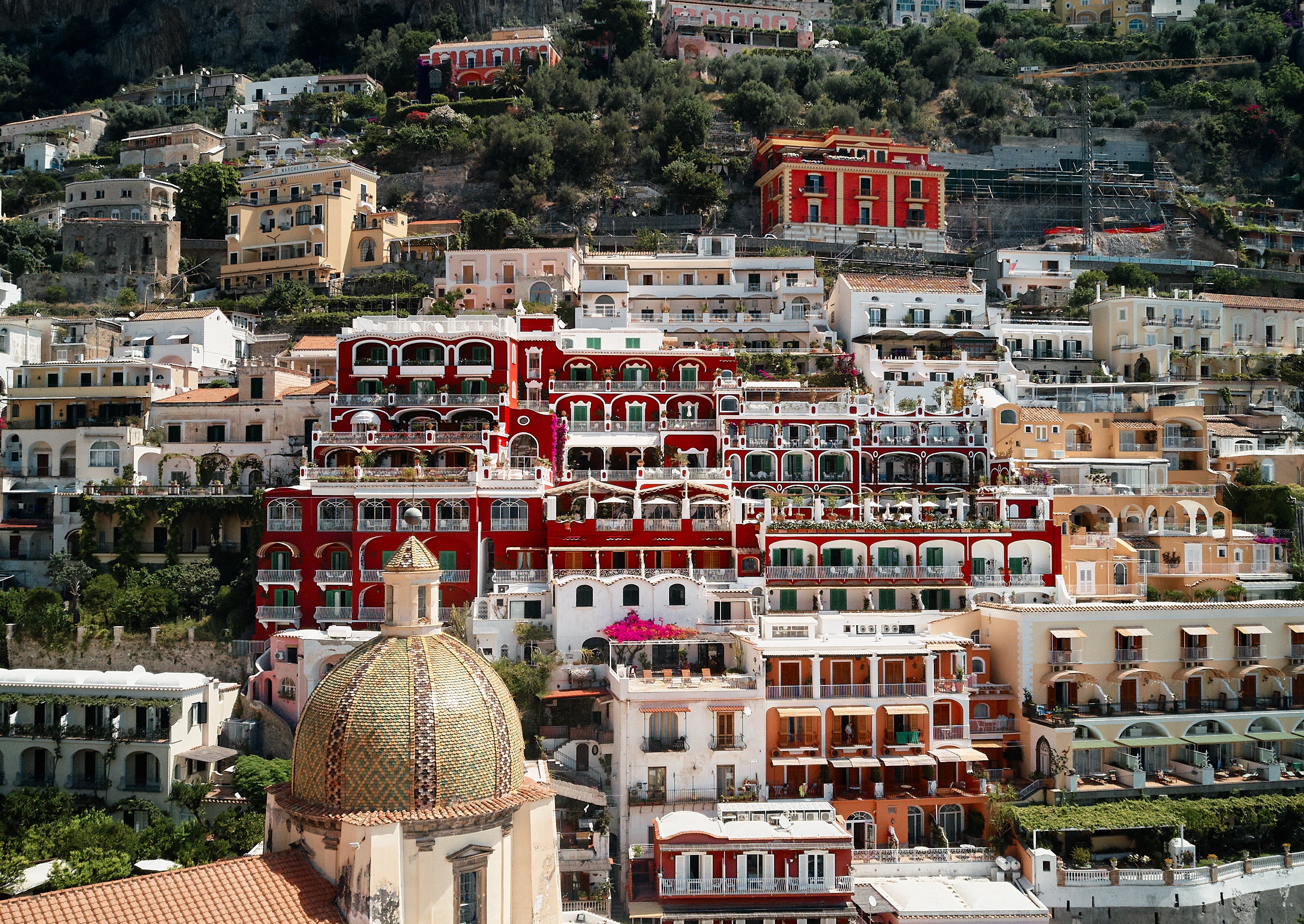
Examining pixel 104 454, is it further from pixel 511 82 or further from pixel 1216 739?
pixel 511 82

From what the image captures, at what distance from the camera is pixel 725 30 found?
110625mm

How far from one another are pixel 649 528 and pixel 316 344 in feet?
75.7

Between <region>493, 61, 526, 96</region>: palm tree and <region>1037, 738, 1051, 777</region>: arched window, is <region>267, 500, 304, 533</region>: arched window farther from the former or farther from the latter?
<region>493, 61, 526, 96</region>: palm tree

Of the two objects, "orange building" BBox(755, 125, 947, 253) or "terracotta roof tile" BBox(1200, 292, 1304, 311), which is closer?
"terracotta roof tile" BBox(1200, 292, 1304, 311)

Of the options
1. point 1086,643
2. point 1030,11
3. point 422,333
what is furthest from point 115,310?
point 1030,11

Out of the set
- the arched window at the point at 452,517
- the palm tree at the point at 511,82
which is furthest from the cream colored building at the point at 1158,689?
the palm tree at the point at 511,82

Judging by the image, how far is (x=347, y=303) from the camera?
71938 mm

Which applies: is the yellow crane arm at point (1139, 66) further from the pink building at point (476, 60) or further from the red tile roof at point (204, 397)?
the red tile roof at point (204, 397)

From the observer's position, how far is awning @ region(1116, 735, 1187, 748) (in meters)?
43.6

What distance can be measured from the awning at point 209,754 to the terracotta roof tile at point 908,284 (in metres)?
37.4

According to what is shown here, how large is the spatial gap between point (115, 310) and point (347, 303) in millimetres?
13966

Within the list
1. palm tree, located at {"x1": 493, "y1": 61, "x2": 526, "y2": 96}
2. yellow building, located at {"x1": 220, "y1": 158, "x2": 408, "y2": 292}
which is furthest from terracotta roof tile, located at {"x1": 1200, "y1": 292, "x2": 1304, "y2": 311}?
palm tree, located at {"x1": 493, "y1": 61, "x2": 526, "y2": 96}

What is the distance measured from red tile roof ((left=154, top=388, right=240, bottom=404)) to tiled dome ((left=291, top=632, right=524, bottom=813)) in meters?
33.9

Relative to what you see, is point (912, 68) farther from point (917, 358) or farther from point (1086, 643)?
point (1086, 643)
